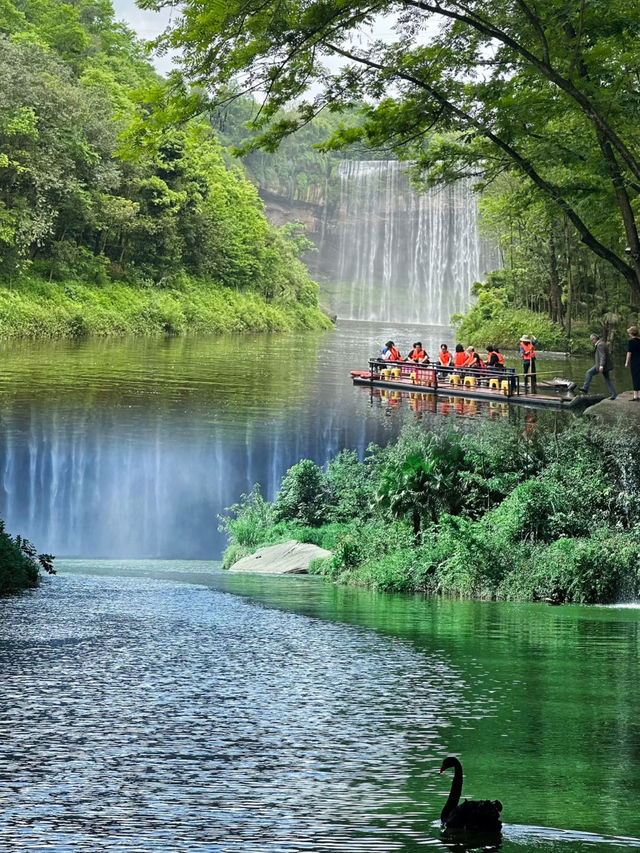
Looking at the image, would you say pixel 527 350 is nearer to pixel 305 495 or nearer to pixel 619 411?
pixel 619 411

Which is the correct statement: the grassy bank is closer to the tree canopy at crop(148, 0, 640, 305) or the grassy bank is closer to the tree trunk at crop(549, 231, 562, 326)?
the tree trunk at crop(549, 231, 562, 326)

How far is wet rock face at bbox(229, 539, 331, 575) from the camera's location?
2575 centimetres

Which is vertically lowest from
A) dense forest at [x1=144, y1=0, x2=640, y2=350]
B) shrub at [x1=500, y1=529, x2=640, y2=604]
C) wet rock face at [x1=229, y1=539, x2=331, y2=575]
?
wet rock face at [x1=229, y1=539, x2=331, y2=575]

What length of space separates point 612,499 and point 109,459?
1172 centimetres

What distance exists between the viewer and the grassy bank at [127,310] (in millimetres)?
46281

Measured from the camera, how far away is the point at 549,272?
51.7 m

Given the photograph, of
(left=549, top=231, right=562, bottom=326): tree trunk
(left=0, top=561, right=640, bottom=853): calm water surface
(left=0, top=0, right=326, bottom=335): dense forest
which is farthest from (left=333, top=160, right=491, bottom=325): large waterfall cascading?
(left=0, top=561, right=640, bottom=853): calm water surface

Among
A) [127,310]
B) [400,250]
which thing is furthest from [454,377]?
[400,250]

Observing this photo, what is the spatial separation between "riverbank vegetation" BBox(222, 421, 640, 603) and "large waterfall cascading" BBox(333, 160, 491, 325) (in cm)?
6043

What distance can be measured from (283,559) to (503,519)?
8.56m

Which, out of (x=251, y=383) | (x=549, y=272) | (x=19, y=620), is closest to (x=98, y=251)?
(x=549, y=272)

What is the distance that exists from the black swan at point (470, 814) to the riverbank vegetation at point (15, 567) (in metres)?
11.6

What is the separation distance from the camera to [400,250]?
90.9 metres

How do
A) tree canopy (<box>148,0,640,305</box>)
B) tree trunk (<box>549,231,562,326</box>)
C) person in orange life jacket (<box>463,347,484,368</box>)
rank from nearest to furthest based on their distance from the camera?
tree canopy (<box>148,0,640,305</box>)
person in orange life jacket (<box>463,347,484,368</box>)
tree trunk (<box>549,231,562,326</box>)
